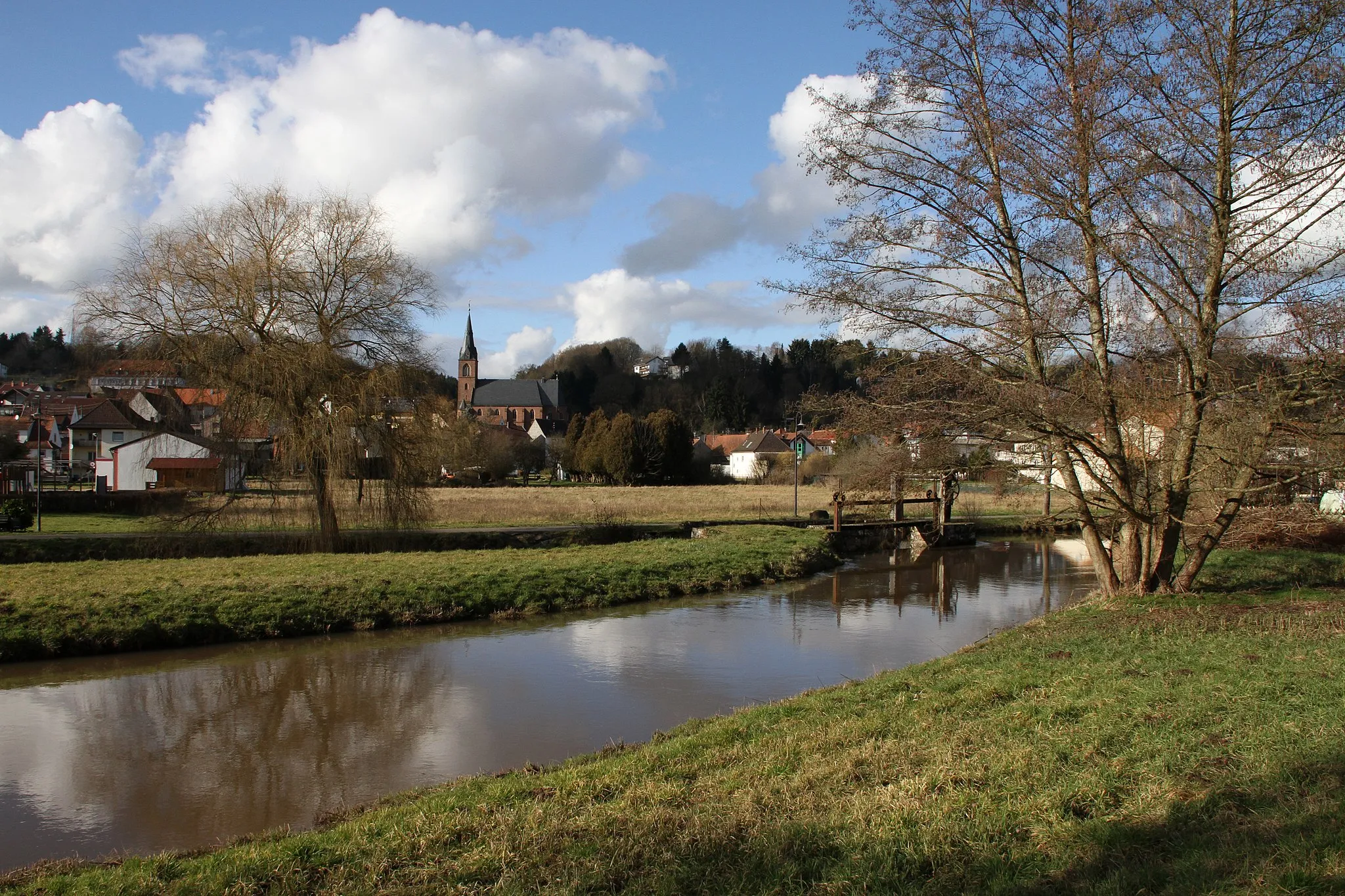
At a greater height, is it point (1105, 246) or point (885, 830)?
point (1105, 246)

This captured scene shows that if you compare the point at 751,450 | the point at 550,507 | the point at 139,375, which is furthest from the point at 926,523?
the point at 751,450

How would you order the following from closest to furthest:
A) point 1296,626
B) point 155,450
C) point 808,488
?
1. point 1296,626
2. point 155,450
3. point 808,488

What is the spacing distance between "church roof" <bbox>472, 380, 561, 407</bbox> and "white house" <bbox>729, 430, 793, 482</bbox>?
1529 inches

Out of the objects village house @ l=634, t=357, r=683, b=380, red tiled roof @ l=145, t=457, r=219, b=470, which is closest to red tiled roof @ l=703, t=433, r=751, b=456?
village house @ l=634, t=357, r=683, b=380

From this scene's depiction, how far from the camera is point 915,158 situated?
12391 mm

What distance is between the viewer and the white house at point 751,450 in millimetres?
74125

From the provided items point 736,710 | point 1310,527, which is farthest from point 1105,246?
point 1310,527

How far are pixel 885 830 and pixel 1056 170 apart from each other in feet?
31.6

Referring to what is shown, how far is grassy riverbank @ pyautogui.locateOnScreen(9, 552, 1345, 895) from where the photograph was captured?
4.11 metres

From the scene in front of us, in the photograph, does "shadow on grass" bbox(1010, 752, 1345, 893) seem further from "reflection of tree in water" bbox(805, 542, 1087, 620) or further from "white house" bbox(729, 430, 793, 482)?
"white house" bbox(729, 430, 793, 482)

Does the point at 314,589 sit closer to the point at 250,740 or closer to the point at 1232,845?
the point at 250,740

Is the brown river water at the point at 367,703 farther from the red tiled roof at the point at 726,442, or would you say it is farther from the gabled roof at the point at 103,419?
the red tiled roof at the point at 726,442

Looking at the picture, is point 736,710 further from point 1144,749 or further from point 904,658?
point 904,658

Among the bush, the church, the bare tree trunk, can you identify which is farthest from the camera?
the church
